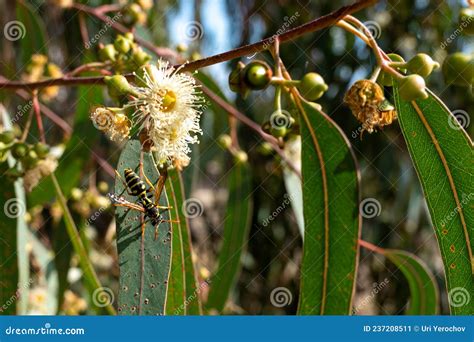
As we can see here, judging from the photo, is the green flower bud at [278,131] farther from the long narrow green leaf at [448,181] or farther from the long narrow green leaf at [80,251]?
the long narrow green leaf at [80,251]

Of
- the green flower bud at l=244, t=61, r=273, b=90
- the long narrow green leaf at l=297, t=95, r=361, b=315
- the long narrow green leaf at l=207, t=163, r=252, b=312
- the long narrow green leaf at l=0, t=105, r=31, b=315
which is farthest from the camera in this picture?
the long narrow green leaf at l=207, t=163, r=252, b=312

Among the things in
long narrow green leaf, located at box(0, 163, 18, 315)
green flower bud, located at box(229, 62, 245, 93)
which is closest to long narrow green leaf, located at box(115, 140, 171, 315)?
green flower bud, located at box(229, 62, 245, 93)

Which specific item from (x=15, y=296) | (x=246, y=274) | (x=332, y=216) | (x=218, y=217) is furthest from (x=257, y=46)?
(x=218, y=217)

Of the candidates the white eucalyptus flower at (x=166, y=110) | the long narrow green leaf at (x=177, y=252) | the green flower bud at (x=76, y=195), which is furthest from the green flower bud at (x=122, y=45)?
the green flower bud at (x=76, y=195)

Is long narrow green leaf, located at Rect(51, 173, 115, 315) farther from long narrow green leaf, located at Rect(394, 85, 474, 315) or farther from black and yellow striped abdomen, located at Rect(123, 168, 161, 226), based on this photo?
long narrow green leaf, located at Rect(394, 85, 474, 315)

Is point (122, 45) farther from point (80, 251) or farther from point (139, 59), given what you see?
point (80, 251)

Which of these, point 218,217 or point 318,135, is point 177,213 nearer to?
point 318,135
